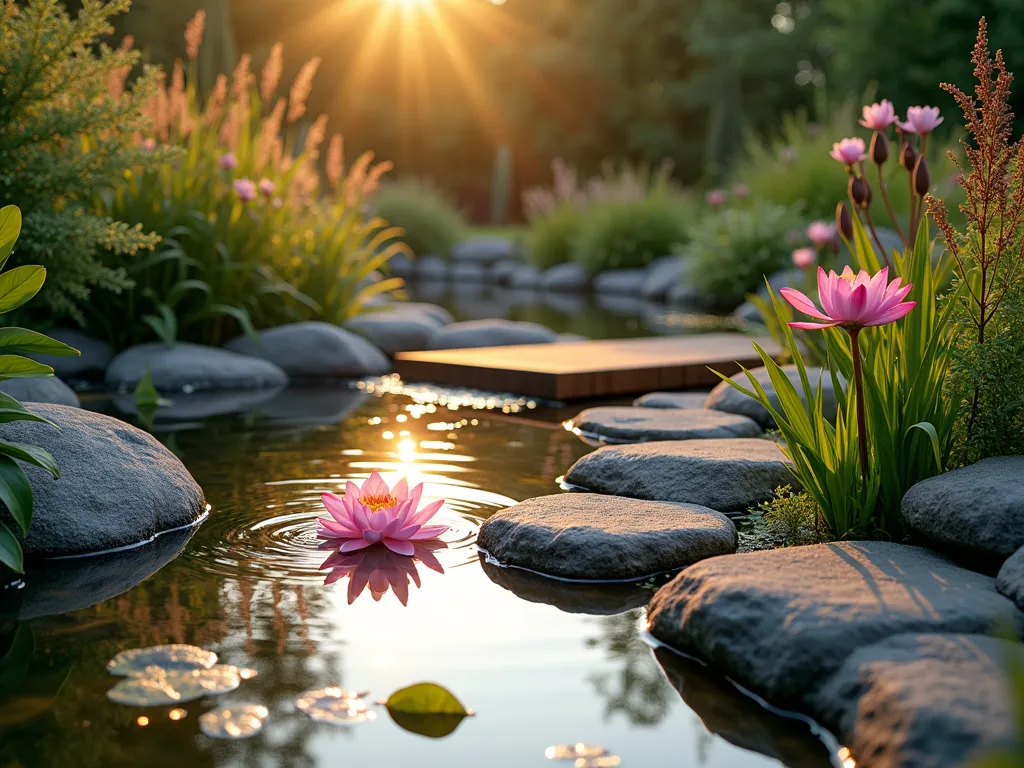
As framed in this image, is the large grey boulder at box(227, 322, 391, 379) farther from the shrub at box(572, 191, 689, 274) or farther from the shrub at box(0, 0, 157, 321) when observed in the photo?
the shrub at box(572, 191, 689, 274)

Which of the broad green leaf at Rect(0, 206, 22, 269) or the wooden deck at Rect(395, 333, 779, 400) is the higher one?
the broad green leaf at Rect(0, 206, 22, 269)

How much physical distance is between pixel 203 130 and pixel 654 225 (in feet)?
32.0

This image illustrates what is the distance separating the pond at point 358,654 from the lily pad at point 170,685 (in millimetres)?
27

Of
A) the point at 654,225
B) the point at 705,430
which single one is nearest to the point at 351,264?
the point at 705,430

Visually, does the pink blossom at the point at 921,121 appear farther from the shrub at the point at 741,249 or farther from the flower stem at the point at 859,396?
the shrub at the point at 741,249

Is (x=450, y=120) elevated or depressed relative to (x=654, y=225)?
elevated

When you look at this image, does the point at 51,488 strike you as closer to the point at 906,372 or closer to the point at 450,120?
the point at 906,372

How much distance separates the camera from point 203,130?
23.3ft

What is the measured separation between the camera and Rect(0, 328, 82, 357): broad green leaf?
2975 mm

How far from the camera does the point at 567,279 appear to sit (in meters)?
16.4

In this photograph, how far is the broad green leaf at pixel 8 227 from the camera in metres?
2.88

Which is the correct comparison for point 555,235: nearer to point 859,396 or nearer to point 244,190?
point 244,190

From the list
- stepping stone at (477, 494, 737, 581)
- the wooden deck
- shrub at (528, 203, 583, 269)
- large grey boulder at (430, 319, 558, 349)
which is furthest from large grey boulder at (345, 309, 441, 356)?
shrub at (528, 203, 583, 269)

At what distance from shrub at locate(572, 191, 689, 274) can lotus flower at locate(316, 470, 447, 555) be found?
1300 cm
